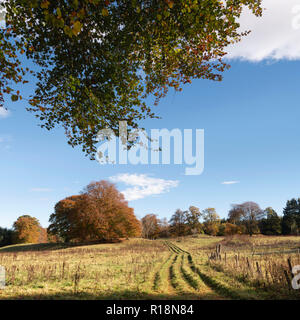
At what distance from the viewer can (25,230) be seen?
67375 mm

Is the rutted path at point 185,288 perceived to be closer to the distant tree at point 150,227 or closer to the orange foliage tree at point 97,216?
the orange foliage tree at point 97,216

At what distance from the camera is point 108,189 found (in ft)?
145

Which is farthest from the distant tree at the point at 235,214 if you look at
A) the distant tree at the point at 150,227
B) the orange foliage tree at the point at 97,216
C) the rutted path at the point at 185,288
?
the rutted path at the point at 185,288

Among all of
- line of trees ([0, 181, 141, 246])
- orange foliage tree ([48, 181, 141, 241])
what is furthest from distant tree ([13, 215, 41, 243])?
orange foliage tree ([48, 181, 141, 241])

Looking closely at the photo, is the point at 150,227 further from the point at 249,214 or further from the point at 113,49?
the point at 113,49

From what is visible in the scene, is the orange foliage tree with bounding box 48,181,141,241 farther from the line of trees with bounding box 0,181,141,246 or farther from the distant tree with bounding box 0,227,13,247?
the distant tree with bounding box 0,227,13,247

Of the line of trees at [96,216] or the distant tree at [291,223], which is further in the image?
the distant tree at [291,223]

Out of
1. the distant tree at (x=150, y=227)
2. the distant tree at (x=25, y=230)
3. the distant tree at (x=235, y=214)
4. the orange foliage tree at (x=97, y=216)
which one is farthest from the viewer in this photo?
the distant tree at (x=150, y=227)

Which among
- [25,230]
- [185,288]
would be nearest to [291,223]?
[185,288]

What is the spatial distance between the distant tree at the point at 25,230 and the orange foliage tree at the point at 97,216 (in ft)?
88.9

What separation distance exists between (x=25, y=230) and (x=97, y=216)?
41759 mm

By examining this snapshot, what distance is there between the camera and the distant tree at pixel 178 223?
8138 centimetres

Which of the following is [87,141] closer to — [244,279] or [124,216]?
[244,279]

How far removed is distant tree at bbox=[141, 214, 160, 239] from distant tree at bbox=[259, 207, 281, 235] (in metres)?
38.0
